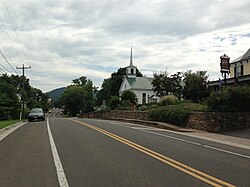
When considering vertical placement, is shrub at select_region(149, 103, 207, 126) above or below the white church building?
below

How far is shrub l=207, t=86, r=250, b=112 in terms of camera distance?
22703 millimetres

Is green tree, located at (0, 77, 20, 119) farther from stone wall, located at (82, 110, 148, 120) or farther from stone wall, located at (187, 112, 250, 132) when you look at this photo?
stone wall, located at (187, 112, 250, 132)

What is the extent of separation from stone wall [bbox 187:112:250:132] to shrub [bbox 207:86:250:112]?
0.52 m

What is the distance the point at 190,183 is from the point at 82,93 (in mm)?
112810

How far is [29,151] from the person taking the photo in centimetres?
1172

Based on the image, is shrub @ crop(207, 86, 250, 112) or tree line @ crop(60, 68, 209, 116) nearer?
shrub @ crop(207, 86, 250, 112)

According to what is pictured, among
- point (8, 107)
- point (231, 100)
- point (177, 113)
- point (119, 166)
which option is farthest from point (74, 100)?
point (119, 166)

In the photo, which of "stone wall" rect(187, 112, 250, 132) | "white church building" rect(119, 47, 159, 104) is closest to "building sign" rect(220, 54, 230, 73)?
"stone wall" rect(187, 112, 250, 132)

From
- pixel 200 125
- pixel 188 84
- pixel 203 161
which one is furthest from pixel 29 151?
pixel 188 84

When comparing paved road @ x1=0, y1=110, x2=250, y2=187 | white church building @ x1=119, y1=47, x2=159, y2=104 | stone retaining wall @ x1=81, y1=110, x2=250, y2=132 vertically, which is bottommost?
paved road @ x1=0, y1=110, x2=250, y2=187

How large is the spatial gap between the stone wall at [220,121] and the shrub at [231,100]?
0.52m

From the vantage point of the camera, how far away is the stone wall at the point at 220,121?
22.0 metres

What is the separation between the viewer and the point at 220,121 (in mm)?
22125

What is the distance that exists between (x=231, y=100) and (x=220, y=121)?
2087 millimetres
